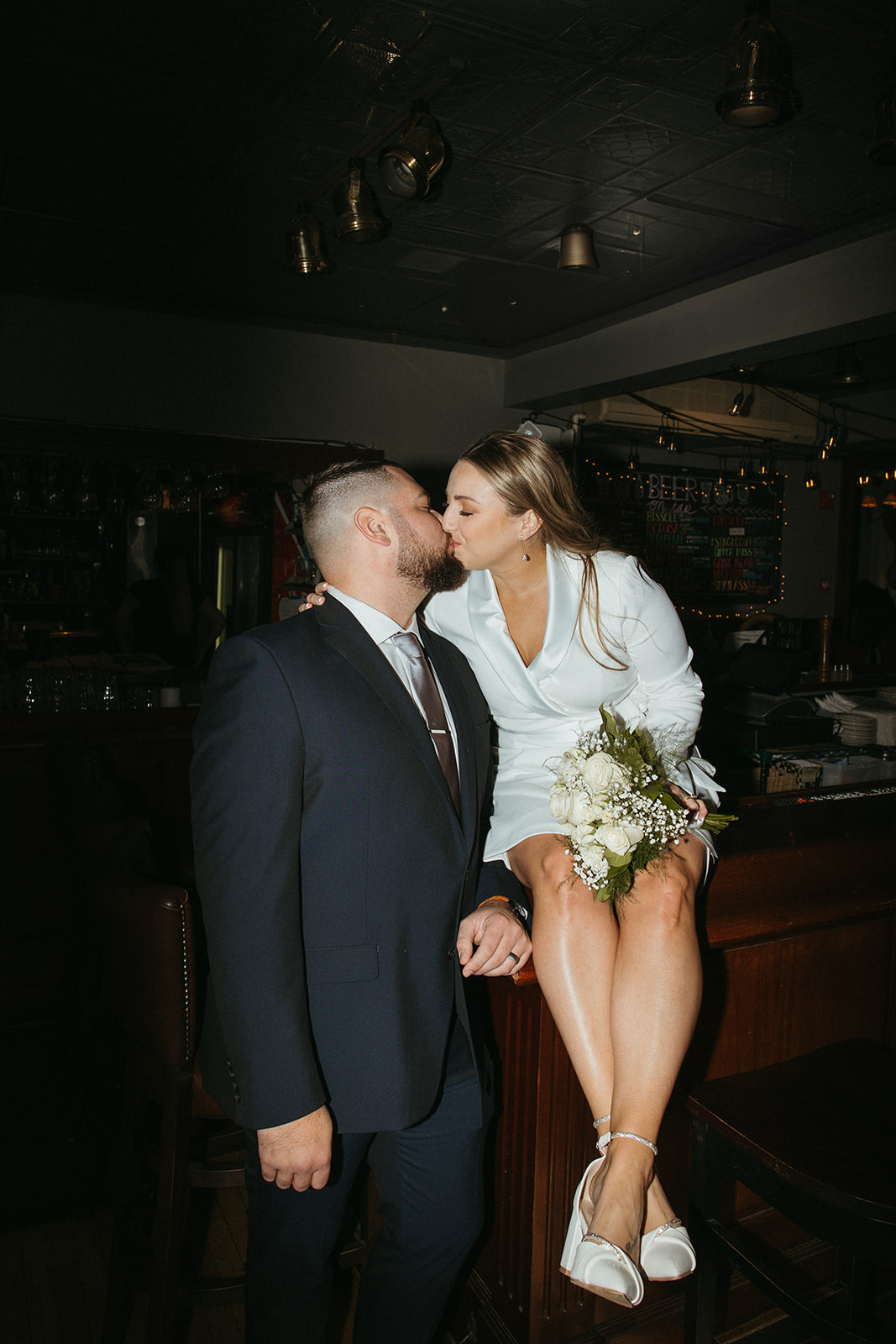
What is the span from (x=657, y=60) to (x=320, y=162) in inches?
62.2

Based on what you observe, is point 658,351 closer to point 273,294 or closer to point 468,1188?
point 273,294

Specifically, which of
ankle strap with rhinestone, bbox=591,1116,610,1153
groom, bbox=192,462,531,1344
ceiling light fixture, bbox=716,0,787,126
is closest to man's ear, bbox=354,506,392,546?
groom, bbox=192,462,531,1344

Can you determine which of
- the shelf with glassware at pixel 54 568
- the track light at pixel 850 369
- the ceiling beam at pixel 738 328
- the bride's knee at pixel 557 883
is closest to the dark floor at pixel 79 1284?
the bride's knee at pixel 557 883

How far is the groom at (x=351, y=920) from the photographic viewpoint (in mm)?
1428

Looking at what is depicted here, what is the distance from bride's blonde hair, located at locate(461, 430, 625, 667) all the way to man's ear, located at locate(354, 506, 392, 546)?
43 cm

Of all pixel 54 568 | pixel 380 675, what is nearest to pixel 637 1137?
pixel 380 675

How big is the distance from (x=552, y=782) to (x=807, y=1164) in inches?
35.9

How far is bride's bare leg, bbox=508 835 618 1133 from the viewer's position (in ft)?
5.51

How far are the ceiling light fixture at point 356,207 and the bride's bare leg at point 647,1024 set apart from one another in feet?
10.7

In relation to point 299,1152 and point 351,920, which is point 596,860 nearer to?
point 351,920

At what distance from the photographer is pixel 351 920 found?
1.52 metres

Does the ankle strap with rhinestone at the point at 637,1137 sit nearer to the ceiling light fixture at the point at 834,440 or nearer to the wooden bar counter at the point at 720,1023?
the wooden bar counter at the point at 720,1023

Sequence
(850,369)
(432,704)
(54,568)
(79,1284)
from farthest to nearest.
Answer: (54,568)
(850,369)
(79,1284)
(432,704)

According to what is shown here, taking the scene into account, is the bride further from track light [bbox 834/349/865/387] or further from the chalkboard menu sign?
the chalkboard menu sign
